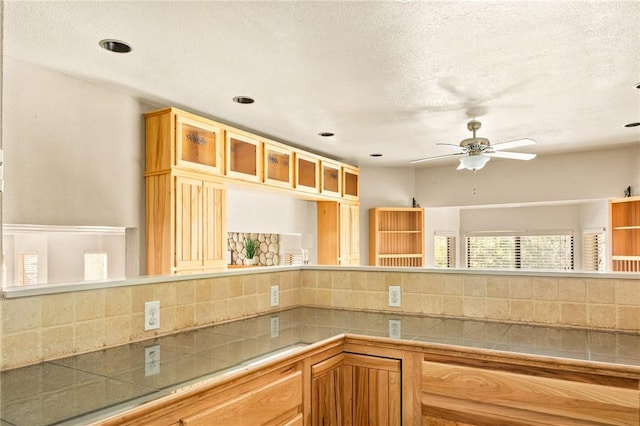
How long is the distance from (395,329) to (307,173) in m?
3.57

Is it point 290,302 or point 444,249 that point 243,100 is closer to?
point 290,302

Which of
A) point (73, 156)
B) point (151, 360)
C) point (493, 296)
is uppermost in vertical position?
point (73, 156)

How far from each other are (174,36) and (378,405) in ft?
7.34

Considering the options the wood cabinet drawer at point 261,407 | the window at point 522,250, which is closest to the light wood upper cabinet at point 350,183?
the window at point 522,250

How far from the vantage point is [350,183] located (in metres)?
6.42

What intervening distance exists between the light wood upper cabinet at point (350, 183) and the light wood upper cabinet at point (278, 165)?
1263 millimetres

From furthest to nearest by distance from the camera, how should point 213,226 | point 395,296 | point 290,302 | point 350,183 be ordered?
point 350,183 < point 213,226 < point 290,302 < point 395,296

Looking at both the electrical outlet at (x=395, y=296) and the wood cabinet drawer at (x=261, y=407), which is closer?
the wood cabinet drawer at (x=261, y=407)

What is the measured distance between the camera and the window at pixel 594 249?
596 centimetres

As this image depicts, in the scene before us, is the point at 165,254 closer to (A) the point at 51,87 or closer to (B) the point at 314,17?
(A) the point at 51,87

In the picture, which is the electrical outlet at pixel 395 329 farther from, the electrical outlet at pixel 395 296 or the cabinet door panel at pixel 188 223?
the cabinet door panel at pixel 188 223

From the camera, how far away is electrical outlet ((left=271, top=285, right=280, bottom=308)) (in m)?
2.54

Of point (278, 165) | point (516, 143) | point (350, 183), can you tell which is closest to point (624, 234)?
point (516, 143)

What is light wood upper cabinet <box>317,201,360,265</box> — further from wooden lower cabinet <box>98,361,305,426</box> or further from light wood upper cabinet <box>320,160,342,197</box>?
wooden lower cabinet <box>98,361,305,426</box>
